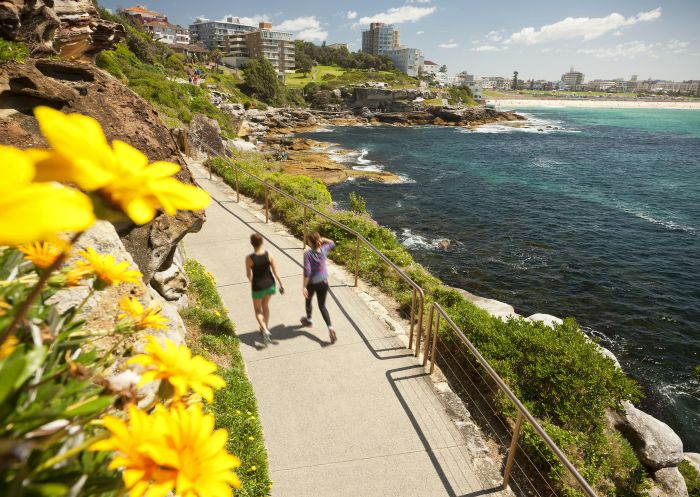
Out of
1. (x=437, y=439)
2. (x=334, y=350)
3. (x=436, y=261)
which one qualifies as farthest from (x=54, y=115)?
(x=436, y=261)

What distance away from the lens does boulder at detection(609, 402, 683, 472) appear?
775 centimetres

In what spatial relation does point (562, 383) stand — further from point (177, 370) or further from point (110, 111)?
point (110, 111)

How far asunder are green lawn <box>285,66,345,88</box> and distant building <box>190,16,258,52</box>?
3368 centimetres

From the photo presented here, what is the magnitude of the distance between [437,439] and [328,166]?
103 ft

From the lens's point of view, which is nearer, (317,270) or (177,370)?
(177,370)

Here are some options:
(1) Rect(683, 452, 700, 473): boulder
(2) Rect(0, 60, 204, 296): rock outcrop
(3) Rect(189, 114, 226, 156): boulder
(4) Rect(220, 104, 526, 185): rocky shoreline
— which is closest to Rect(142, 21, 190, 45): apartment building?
(4) Rect(220, 104, 526, 185): rocky shoreline

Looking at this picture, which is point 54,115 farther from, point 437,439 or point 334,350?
point 334,350

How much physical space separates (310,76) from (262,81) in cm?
3263

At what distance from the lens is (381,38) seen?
167 meters

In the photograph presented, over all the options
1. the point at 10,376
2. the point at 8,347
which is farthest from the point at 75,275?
the point at 10,376

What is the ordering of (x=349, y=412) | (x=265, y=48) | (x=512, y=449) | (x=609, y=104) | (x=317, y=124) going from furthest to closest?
(x=609, y=104) < (x=265, y=48) < (x=317, y=124) < (x=349, y=412) < (x=512, y=449)

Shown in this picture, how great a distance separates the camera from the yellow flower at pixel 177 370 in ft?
4.29

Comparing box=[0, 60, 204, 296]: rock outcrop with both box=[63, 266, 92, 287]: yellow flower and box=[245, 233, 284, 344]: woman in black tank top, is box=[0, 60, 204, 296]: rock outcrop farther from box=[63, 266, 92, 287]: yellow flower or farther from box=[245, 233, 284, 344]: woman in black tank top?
box=[63, 266, 92, 287]: yellow flower

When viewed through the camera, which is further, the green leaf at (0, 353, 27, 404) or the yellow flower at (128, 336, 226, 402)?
the yellow flower at (128, 336, 226, 402)
